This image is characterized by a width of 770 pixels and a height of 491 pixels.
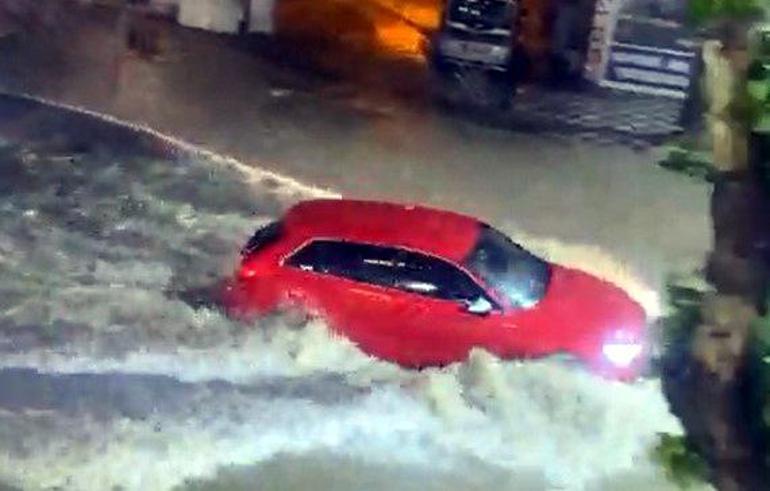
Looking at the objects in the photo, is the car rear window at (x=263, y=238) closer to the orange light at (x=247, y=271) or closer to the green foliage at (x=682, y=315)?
Answer: the orange light at (x=247, y=271)

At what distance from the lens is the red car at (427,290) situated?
1119mm

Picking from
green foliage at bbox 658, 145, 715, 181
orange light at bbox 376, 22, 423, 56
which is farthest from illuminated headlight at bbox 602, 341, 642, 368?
orange light at bbox 376, 22, 423, 56

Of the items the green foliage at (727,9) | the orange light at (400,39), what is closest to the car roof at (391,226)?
the orange light at (400,39)

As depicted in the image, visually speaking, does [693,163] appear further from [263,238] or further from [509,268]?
[263,238]

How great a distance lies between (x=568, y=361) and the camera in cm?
111

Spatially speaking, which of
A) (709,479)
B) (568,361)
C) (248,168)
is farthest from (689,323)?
(248,168)

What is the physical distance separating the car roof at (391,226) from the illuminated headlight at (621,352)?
0.15 meters

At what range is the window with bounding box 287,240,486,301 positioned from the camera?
1130mm

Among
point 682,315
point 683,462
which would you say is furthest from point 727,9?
point 683,462

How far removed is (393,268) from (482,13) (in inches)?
9.4

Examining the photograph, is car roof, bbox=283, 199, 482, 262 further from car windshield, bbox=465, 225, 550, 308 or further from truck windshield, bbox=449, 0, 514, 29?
truck windshield, bbox=449, 0, 514, 29

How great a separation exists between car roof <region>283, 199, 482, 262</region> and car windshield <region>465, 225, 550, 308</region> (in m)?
0.01

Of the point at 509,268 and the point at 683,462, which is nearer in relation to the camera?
the point at 683,462

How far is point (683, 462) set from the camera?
3.00 feet
